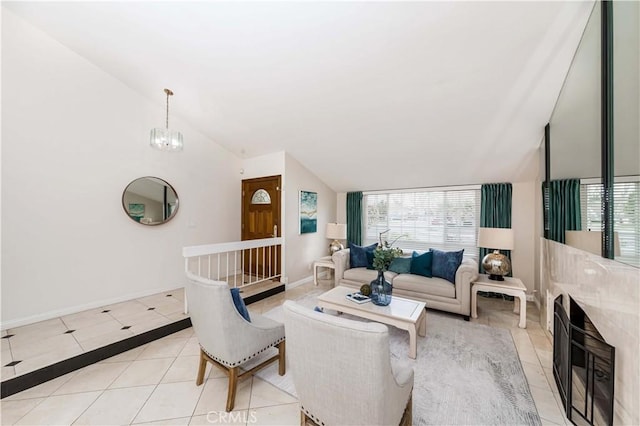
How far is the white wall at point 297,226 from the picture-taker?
4.42 m

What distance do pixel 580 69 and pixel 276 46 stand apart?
8.02 feet

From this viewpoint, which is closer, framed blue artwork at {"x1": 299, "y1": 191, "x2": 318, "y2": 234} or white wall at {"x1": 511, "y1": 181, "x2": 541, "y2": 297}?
white wall at {"x1": 511, "y1": 181, "x2": 541, "y2": 297}

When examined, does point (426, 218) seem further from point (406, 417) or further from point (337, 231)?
point (406, 417)

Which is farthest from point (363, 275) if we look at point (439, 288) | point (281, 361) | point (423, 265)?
point (281, 361)

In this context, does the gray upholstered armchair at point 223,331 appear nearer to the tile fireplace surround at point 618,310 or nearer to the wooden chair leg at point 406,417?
the wooden chair leg at point 406,417

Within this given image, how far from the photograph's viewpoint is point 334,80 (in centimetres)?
256

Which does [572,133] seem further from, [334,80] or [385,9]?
[334,80]

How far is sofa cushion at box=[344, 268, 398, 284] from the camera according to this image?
386 cm

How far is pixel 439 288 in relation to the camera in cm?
333

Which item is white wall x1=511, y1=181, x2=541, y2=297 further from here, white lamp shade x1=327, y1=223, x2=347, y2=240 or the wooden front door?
the wooden front door

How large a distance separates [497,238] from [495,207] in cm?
90

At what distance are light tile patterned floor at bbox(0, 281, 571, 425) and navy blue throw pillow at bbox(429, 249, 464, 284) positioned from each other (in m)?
1.14

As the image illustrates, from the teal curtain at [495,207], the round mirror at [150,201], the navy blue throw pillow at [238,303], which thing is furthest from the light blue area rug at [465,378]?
the round mirror at [150,201]

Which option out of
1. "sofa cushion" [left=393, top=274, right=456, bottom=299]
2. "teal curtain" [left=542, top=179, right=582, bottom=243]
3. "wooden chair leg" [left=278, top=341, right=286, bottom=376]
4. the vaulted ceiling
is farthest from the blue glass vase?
the vaulted ceiling
